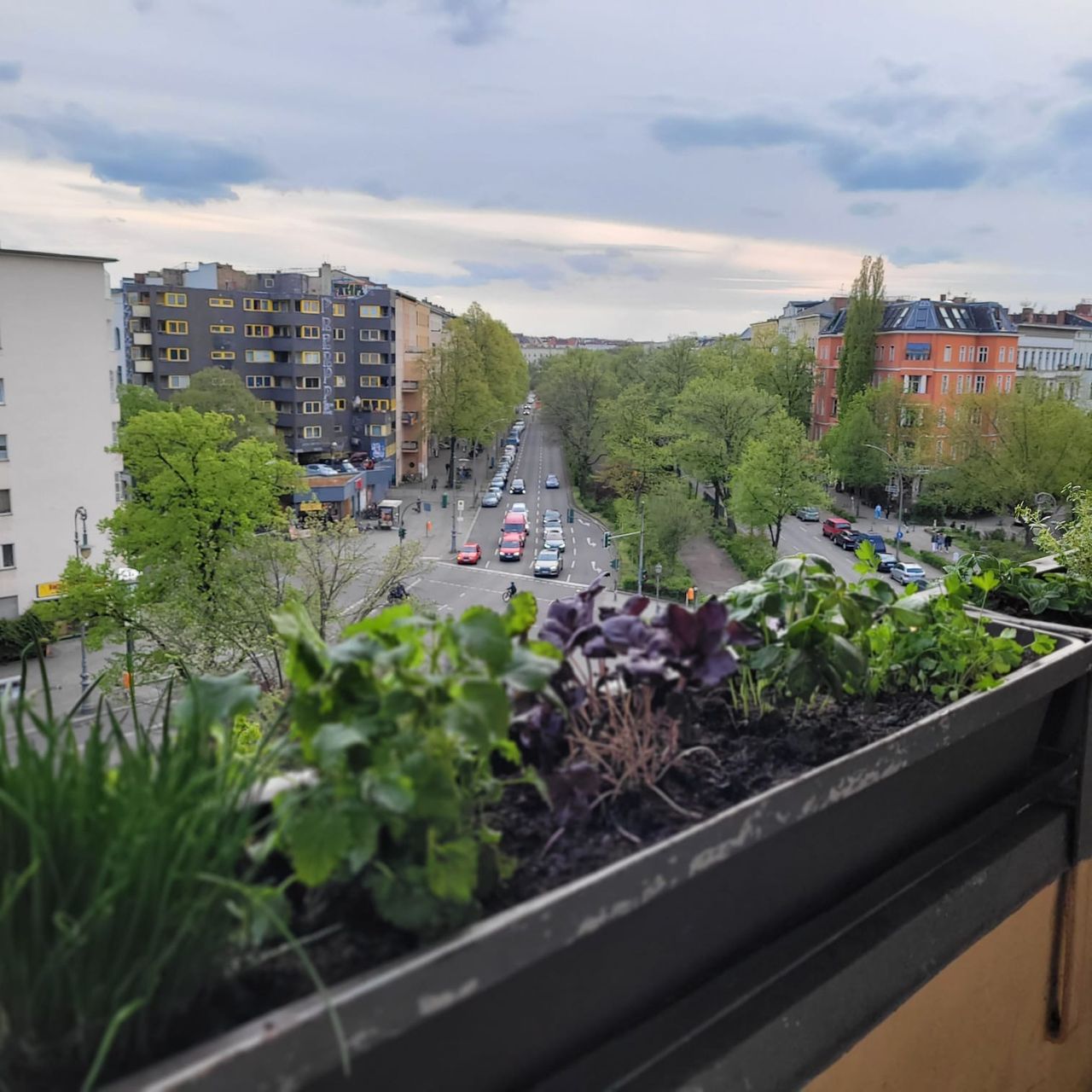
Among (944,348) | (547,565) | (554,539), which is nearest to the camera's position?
(547,565)

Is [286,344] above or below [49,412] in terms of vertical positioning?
above

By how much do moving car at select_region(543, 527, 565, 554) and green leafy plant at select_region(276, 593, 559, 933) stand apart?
2176 centimetres

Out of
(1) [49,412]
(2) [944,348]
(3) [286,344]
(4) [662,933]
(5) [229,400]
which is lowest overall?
(4) [662,933]

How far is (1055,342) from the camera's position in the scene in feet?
126

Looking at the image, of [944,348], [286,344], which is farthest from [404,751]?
→ [944,348]

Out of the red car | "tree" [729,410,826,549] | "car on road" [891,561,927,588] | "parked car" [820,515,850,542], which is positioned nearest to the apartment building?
"parked car" [820,515,850,542]

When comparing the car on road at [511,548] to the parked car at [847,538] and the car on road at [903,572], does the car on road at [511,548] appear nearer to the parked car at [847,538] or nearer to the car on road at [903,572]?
the parked car at [847,538]

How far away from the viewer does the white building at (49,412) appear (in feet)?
54.1

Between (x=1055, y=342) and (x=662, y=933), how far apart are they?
42888 millimetres

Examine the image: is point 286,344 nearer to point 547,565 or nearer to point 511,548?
point 511,548

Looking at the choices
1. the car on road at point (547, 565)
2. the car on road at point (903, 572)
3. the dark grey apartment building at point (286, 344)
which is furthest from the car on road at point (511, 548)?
the dark grey apartment building at point (286, 344)

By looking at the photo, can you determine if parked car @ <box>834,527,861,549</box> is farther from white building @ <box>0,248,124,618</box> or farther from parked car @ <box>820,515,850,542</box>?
white building @ <box>0,248,124,618</box>

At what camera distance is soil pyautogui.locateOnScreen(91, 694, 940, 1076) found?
30.6 inches

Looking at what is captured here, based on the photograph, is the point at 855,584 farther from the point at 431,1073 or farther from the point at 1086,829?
the point at 431,1073
